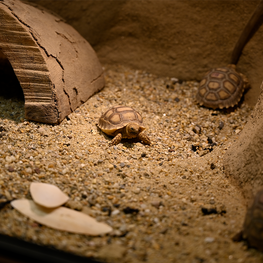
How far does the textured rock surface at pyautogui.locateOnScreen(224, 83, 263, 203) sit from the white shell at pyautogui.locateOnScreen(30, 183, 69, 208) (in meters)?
1.80

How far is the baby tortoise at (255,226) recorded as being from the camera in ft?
6.40

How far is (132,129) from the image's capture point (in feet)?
11.0

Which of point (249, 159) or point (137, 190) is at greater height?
point (249, 159)

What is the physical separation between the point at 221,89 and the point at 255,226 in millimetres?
2735

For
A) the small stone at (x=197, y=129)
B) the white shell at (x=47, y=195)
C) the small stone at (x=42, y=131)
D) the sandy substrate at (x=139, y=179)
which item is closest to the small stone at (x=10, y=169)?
the sandy substrate at (x=139, y=179)

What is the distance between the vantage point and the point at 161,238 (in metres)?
2.13

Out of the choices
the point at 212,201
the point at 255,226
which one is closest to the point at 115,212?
the point at 212,201

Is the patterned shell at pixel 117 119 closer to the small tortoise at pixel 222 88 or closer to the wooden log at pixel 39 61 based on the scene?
the wooden log at pixel 39 61

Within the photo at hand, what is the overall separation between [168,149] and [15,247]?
2201mm

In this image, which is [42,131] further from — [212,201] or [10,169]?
[212,201]

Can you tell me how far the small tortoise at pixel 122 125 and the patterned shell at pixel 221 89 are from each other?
1.34 m

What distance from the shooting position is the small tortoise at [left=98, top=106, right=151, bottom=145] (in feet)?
11.3

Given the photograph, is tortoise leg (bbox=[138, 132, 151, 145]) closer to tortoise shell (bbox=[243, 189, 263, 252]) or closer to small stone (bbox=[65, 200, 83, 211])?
small stone (bbox=[65, 200, 83, 211])

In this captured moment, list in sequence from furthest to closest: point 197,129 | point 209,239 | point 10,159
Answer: point 197,129 < point 10,159 < point 209,239
